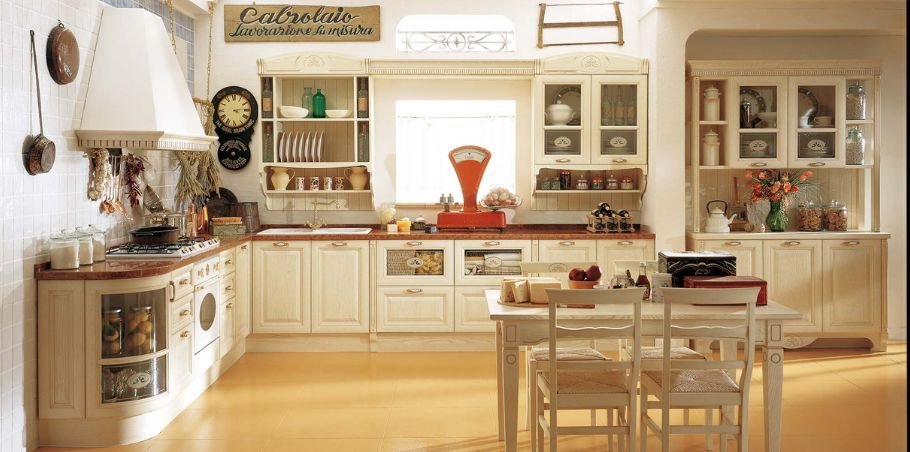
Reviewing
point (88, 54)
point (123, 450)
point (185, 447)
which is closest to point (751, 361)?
point (185, 447)

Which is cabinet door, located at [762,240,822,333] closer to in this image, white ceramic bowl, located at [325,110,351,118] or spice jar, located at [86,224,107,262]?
white ceramic bowl, located at [325,110,351,118]

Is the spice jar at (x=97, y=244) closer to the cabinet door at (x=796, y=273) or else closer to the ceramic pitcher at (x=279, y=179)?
the ceramic pitcher at (x=279, y=179)

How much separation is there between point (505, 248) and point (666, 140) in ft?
4.69

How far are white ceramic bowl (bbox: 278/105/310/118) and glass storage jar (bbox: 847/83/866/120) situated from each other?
4.13 metres

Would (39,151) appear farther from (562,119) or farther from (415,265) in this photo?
(562,119)

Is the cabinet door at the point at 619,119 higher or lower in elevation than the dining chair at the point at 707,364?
higher

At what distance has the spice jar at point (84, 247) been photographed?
4.66m

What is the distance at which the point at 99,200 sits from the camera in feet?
17.1

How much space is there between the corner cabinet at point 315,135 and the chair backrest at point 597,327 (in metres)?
3.52

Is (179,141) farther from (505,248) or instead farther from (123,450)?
(505,248)

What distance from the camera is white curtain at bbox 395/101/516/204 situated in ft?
23.8

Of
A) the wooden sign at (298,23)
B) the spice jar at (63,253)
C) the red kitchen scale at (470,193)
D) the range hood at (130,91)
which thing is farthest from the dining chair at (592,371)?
the wooden sign at (298,23)

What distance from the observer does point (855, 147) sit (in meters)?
6.84

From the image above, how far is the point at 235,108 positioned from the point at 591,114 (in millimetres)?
2779
